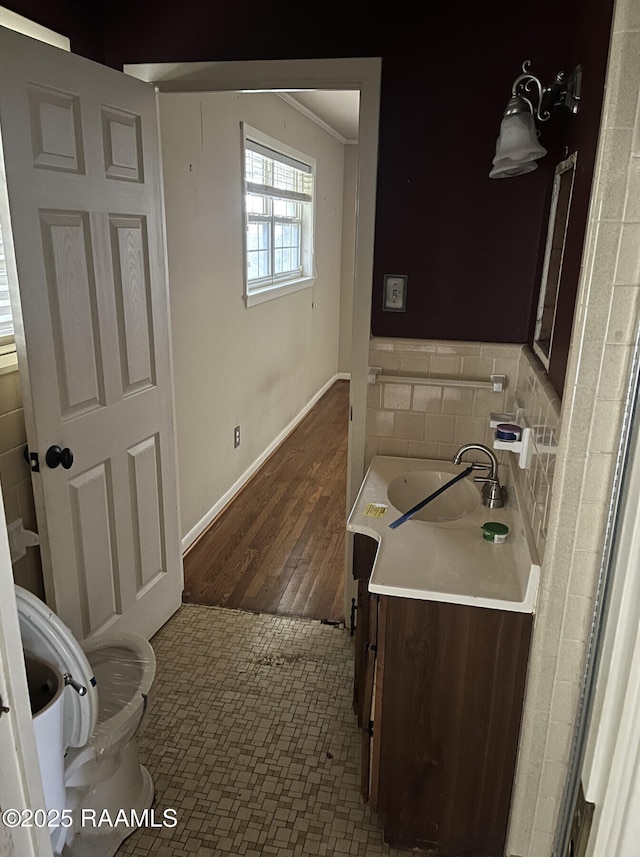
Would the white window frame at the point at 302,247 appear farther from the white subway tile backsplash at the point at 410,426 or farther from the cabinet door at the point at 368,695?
the cabinet door at the point at 368,695

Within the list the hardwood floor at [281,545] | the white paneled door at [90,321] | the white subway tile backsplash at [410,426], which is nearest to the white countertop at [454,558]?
the white subway tile backsplash at [410,426]

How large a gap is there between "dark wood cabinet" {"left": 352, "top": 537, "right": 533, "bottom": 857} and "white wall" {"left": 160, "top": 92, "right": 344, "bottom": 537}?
1807 mm

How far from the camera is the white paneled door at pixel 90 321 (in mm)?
1790

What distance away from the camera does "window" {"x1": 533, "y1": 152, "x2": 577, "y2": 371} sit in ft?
5.81

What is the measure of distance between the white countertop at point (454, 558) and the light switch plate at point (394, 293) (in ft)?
2.29

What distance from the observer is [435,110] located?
2.18 metres

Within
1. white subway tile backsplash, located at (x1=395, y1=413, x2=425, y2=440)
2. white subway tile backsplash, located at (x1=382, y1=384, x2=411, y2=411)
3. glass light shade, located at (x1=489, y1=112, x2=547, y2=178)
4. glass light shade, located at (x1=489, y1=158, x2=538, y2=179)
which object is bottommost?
white subway tile backsplash, located at (x1=395, y1=413, x2=425, y2=440)

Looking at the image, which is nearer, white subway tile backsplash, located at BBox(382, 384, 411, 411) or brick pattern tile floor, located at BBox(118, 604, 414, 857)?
brick pattern tile floor, located at BBox(118, 604, 414, 857)

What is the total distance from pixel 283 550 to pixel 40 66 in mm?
2397

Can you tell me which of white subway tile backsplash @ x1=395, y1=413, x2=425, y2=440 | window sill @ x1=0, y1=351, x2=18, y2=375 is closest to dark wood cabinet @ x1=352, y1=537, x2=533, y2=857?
white subway tile backsplash @ x1=395, y1=413, x2=425, y2=440

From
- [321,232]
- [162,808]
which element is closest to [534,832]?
[162,808]

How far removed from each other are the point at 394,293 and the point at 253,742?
1.66 m

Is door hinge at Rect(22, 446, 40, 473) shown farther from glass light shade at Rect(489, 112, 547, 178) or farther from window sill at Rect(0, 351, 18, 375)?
glass light shade at Rect(489, 112, 547, 178)

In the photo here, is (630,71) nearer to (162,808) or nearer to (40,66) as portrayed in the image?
(40,66)
